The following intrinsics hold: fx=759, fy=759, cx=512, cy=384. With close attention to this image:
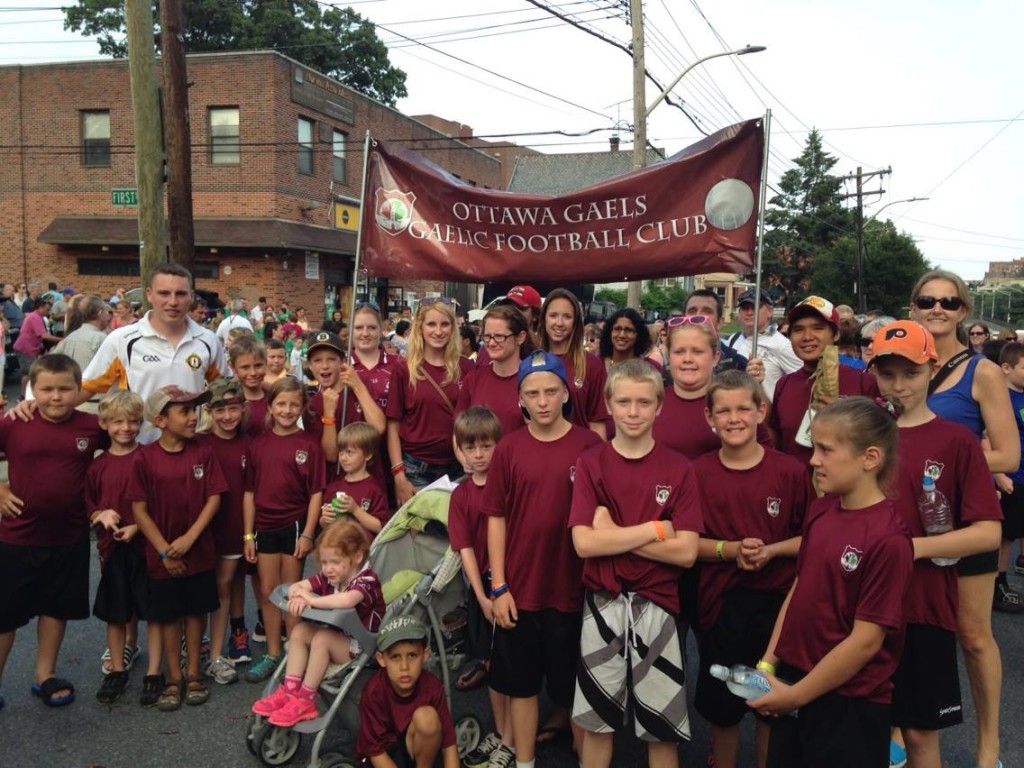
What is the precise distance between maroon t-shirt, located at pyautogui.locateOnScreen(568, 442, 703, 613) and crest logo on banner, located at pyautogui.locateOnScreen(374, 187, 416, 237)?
2508 millimetres

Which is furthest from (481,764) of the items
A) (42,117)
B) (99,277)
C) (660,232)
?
(42,117)

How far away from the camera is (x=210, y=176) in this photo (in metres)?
24.7

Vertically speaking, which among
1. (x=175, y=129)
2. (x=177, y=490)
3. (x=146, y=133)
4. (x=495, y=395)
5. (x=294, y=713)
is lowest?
(x=294, y=713)

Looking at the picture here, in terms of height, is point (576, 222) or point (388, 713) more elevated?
point (576, 222)

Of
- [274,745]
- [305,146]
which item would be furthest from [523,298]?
[305,146]

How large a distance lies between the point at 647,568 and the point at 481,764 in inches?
53.7

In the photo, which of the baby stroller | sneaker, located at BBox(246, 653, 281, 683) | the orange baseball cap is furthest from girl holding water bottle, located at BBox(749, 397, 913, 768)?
sneaker, located at BBox(246, 653, 281, 683)

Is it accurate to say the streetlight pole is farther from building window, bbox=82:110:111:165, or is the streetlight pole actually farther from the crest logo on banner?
building window, bbox=82:110:111:165

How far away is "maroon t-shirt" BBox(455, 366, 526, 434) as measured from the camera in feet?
13.8

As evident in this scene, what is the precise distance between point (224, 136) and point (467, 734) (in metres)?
24.7

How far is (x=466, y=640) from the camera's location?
405 centimetres

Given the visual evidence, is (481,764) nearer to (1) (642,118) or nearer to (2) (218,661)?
(2) (218,661)

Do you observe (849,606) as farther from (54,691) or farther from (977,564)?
(54,691)

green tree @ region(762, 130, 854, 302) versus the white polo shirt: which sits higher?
green tree @ region(762, 130, 854, 302)
